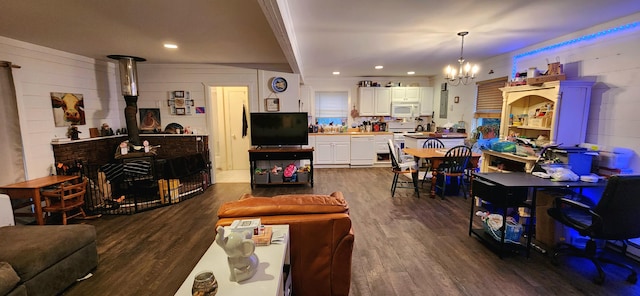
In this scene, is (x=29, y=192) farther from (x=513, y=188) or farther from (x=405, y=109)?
(x=405, y=109)

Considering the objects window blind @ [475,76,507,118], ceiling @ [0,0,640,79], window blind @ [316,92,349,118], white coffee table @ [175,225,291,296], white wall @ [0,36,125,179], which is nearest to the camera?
white coffee table @ [175,225,291,296]

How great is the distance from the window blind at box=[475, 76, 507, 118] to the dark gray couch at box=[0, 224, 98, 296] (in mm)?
5916

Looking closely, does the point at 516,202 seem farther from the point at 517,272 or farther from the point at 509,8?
the point at 509,8

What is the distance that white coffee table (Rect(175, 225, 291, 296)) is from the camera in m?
1.21

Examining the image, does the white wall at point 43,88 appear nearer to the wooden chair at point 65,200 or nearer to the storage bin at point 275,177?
the wooden chair at point 65,200

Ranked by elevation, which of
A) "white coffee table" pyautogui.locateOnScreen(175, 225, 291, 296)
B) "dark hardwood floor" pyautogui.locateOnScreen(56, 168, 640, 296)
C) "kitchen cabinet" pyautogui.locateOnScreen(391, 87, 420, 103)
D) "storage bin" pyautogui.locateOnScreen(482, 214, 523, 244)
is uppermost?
"kitchen cabinet" pyautogui.locateOnScreen(391, 87, 420, 103)

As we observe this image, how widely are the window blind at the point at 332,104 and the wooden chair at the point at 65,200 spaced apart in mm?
5173

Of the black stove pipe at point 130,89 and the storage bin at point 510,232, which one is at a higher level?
the black stove pipe at point 130,89

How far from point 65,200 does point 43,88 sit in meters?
1.60

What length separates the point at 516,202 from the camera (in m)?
2.69

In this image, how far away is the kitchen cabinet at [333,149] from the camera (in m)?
6.83

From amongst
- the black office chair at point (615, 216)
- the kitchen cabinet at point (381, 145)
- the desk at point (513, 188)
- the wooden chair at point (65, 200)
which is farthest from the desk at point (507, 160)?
the wooden chair at point (65, 200)

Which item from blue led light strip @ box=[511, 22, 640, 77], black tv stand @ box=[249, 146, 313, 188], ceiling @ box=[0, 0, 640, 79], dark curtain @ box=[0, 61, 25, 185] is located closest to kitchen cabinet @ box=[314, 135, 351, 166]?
black tv stand @ box=[249, 146, 313, 188]

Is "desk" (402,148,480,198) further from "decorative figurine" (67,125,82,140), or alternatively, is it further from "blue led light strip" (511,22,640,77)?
"decorative figurine" (67,125,82,140)
